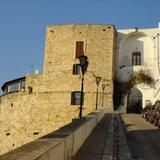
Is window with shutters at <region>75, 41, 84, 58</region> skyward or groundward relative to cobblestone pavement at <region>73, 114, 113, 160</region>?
skyward

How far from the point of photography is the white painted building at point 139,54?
42938 millimetres

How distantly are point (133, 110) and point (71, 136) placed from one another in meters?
34.9

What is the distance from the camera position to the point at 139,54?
4553cm

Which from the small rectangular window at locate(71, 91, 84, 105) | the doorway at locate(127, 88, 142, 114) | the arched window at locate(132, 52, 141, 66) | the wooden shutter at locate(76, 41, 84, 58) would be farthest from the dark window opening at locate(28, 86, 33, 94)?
the arched window at locate(132, 52, 141, 66)

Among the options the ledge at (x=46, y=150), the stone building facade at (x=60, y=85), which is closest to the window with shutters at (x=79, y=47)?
the stone building facade at (x=60, y=85)

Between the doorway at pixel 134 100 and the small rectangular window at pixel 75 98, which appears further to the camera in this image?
the small rectangular window at pixel 75 98

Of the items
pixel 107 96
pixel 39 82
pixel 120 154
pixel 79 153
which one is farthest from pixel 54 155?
pixel 39 82

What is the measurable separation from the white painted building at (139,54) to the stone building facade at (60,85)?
1.60 metres

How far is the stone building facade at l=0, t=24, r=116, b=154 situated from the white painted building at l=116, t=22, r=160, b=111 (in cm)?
160

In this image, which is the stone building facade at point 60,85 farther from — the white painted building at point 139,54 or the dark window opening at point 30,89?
the white painted building at point 139,54

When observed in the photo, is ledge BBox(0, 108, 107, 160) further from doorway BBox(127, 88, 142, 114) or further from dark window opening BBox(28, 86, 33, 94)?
dark window opening BBox(28, 86, 33, 94)

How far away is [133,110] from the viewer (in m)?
42.6

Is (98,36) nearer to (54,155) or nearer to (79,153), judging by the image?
(79,153)

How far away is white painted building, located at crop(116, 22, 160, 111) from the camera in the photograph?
141 ft
